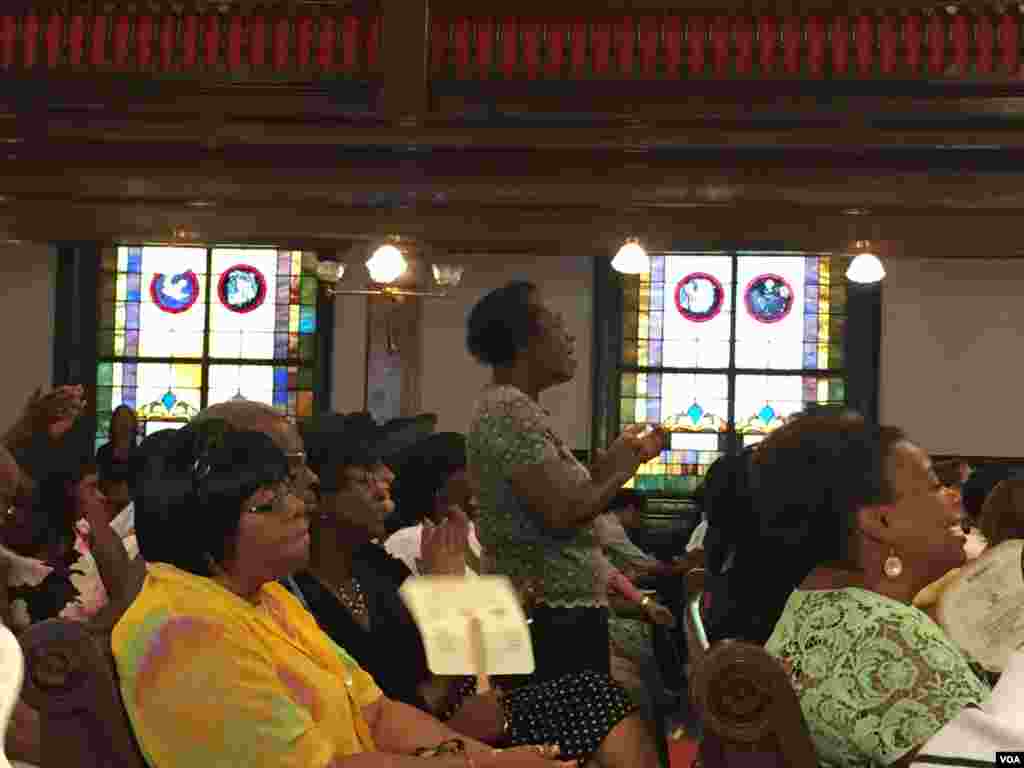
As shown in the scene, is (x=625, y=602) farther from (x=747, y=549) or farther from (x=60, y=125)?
(x=60, y=125)

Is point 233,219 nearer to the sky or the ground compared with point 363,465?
nearer to the sky

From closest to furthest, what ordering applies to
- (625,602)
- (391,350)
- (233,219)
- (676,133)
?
(625,602) < (676,133) < (233,219) < (391,350)

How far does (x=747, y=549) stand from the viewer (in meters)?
3.09

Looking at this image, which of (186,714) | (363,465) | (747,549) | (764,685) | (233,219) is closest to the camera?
(764,685)

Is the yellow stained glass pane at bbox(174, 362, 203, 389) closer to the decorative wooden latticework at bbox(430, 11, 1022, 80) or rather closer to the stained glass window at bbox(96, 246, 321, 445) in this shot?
the stained glass window at bbox(96, 246, 321, 445)

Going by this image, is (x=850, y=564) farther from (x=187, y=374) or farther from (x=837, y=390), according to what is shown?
(x=187, y=374)

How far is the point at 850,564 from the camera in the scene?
250 centimetres

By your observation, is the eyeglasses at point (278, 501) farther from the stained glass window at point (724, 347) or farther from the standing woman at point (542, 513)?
the stained glass window at point (724, 347)

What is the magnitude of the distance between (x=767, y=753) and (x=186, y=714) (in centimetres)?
81

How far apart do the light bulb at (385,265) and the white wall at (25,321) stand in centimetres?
443

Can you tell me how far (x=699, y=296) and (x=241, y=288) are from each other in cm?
368

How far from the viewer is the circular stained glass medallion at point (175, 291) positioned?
13188 mm

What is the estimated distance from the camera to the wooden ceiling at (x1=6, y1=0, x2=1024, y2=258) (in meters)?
8.78

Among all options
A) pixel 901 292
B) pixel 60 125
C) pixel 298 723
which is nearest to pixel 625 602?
pixel 298 723
